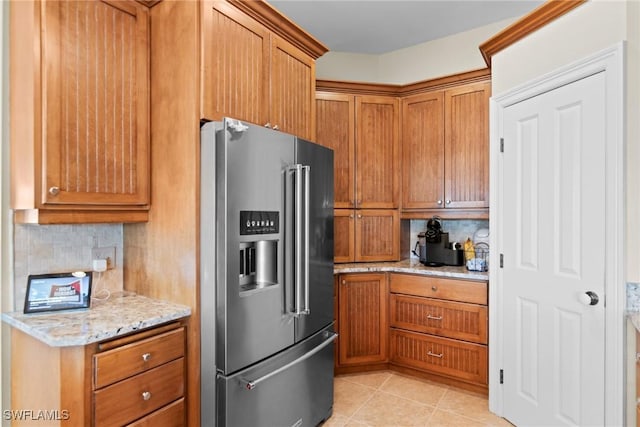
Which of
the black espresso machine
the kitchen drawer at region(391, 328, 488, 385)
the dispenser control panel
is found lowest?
the kitchen drawer at region(391, 328, 488, 385)

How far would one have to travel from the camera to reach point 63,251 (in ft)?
6.38

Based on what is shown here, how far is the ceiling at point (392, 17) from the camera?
9.43ft

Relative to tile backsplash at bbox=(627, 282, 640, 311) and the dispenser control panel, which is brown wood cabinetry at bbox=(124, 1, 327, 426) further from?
tile backsplash at bbox=(627, 282, 640, 311)

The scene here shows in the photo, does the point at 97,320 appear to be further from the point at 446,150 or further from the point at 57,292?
the point at 446,150

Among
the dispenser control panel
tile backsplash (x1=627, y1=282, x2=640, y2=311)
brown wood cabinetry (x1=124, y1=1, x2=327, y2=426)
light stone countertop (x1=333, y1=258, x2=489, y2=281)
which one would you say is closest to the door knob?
tile backsplash (x1=627, y1=282, x2=640, y2=311)

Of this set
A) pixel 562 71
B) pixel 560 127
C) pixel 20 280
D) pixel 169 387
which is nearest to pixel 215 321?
pixel 169 387

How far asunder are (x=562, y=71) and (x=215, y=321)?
2.22 meters

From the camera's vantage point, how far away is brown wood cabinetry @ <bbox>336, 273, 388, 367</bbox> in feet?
9.85

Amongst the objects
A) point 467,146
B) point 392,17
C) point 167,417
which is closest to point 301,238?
point 167,417

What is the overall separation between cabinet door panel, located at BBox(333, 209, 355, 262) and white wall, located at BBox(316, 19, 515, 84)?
142 centimetres

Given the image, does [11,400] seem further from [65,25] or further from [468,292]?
[468,292]

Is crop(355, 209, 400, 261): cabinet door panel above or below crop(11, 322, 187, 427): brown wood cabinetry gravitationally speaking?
above

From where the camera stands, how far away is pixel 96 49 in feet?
5.81

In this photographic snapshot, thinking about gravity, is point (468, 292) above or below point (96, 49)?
below
